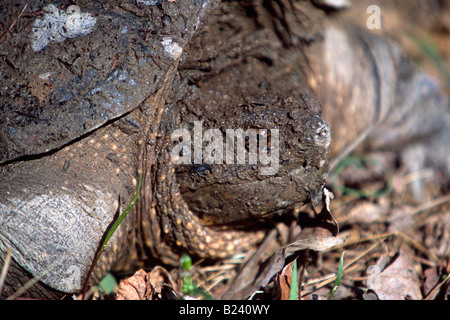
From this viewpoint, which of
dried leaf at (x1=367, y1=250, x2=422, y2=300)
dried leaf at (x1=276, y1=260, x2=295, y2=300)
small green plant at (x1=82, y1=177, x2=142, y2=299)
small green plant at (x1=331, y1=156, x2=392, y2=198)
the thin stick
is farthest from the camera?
small green plant at (x1=331, y1=156, x2=392, y2=198)

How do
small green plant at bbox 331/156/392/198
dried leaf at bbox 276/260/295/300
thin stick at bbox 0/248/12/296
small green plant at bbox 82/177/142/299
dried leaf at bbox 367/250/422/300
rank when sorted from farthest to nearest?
small green plant at bbox 331/156/392/198, dried leaf at bbox 367/250/422/300, dried leaf at bbox 276/260/295/300, small green plant at bbox 82/177/142/299, thin stick at bbox 0/248/12/296

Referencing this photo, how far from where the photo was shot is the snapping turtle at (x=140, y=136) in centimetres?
144

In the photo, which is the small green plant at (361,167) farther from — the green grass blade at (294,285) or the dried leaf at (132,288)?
the dried leaf at (132,288)

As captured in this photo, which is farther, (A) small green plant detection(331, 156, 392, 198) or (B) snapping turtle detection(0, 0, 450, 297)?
(A) small green plant detection(331, 156, 392, 198)

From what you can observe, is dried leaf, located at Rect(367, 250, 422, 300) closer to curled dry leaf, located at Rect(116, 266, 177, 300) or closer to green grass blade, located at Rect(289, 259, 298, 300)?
green grass blade, located at Rect(289, 259, 298, 300)

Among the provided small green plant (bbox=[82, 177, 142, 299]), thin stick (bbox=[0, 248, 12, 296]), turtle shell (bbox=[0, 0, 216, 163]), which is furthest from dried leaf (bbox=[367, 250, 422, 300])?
thin stick (bbox=[0, 248, 12, 296])

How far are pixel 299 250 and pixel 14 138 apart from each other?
1.29 meters

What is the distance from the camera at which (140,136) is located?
161cm

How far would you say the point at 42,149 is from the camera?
4.71 ft

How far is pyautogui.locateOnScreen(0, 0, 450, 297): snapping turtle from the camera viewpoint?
56.9 inches

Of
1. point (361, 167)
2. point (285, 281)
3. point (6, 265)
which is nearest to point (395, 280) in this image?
point (285, 281)

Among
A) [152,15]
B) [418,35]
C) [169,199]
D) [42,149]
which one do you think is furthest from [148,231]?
[418,35]

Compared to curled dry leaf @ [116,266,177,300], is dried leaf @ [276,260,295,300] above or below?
above

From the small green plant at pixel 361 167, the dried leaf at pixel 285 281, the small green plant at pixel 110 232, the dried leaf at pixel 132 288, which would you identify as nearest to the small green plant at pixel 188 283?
the dried leaf at pixel 132 288
